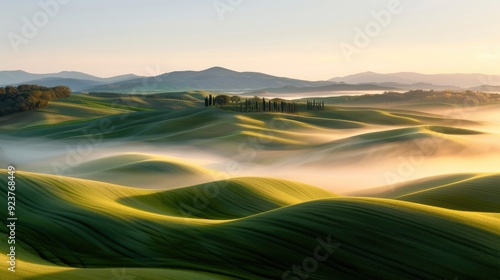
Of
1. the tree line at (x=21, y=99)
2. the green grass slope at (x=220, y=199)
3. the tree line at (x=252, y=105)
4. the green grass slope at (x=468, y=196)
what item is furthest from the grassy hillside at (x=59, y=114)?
the green grass slope at (x=468, y=196)

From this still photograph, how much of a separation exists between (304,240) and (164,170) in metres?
32.0

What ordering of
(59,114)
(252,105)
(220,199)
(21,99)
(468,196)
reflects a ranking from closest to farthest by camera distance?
(220,199) < (468,196) < (252,105) < (21,99) < (59,114)

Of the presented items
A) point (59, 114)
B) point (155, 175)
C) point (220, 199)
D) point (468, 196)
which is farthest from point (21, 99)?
point (468, 196)

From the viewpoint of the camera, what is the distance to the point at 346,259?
39.4 feet

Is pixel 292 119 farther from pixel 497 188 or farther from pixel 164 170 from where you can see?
pixel 497 188

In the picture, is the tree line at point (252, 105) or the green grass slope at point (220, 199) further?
the tree line at point (252, 105)

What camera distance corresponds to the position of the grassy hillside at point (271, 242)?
11.5 m

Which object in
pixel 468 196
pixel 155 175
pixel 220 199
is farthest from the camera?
pixel 155 175

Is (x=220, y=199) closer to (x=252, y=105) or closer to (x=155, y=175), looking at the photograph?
(x=155, y=175)

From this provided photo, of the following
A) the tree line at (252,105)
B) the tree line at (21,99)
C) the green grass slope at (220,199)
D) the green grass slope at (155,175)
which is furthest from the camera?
the tree line at (21,99)

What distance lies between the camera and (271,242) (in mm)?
13055

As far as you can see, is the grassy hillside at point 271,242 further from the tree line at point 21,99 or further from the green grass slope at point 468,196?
the tree line at point 21,99

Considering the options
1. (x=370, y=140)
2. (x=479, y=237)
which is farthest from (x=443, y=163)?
(x=479, y=237)

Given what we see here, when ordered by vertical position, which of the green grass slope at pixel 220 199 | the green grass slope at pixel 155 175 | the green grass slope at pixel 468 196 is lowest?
the green grass slope at pixel 155 175
